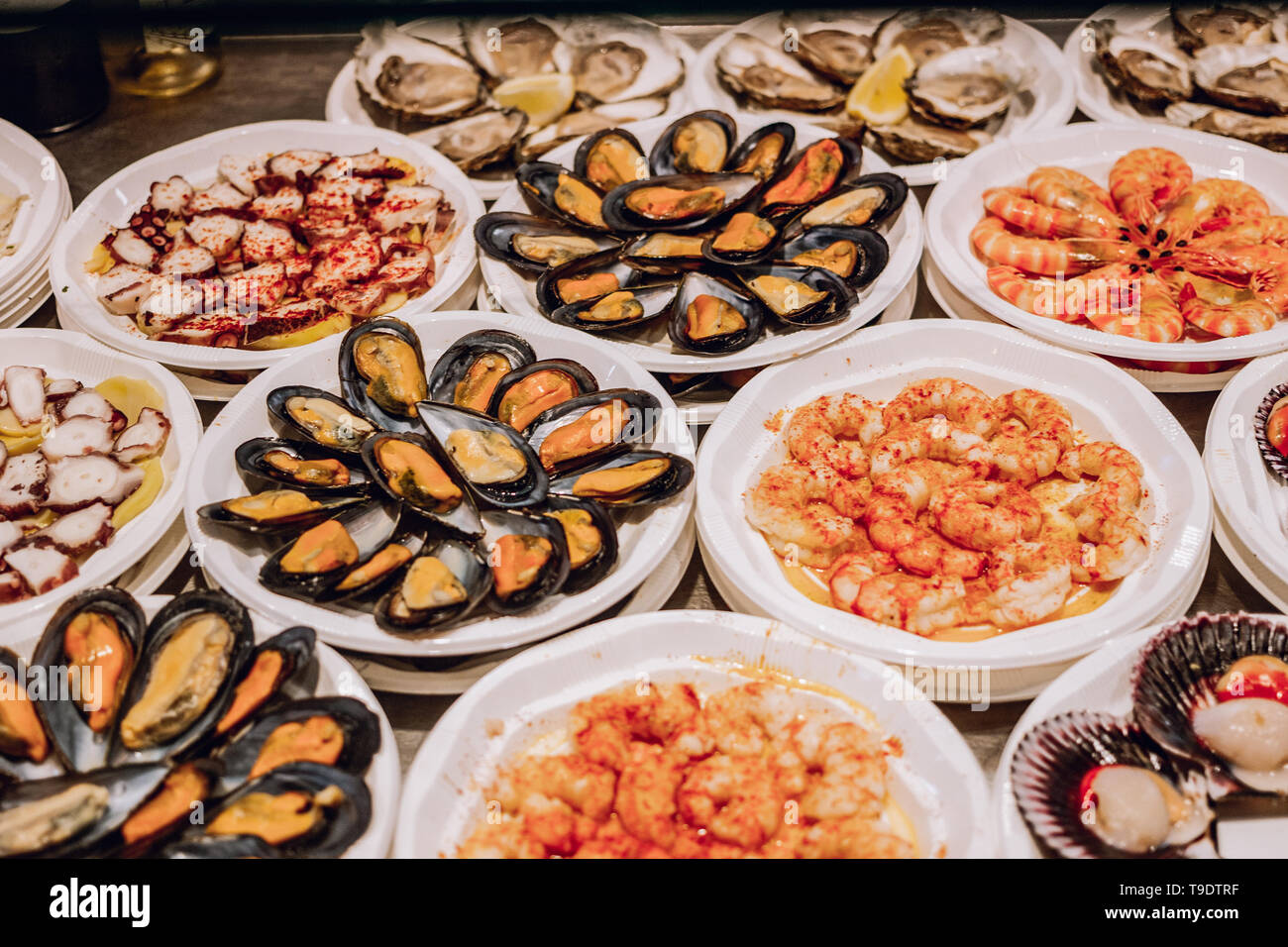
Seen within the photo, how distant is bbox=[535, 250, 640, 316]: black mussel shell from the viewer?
299cm

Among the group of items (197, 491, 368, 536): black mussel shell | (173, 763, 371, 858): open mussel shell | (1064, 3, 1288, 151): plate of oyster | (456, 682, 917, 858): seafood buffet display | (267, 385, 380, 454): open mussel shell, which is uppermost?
(1064, 3, 1288, 151): plate of oyster

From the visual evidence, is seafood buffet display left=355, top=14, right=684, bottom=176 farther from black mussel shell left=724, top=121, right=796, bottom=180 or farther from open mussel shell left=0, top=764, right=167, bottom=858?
open mussel shell left=0, top=764, right=167, bottom=858

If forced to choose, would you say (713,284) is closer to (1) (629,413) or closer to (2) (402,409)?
(1) (629,413)

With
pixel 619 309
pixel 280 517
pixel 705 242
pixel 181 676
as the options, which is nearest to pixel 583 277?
pixel 619 309

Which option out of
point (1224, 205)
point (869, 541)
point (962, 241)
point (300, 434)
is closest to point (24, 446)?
point (300, 434)

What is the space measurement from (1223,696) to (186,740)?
7.02 ft

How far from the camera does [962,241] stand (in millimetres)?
3381

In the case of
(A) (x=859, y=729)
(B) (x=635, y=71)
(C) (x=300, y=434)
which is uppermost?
(B) (x=635, y=71)

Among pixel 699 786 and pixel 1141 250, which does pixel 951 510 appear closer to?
pixel 699 786

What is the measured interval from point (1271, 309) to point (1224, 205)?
0.59 metres

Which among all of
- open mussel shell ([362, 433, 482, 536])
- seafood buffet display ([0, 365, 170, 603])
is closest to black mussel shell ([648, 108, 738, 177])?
open mussel shell ([362, 433, 482, 536])

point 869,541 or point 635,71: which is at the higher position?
point 635,71

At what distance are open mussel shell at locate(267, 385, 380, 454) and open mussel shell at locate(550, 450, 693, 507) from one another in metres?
0.56

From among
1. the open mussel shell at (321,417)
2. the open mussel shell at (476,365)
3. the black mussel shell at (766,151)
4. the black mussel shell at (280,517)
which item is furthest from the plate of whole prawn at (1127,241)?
the black mussel shell at (280,517)
